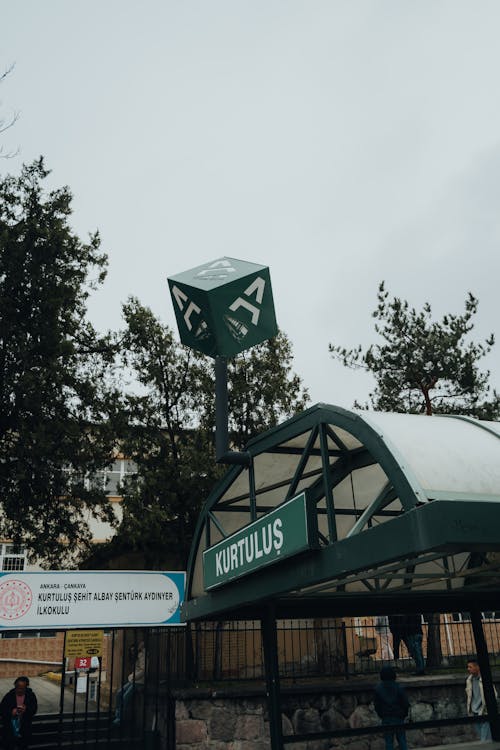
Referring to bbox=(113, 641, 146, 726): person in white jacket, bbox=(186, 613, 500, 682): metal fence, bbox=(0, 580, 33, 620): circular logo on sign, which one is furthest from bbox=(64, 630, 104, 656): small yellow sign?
bbox=(186, 613, 500, 682): metal fence

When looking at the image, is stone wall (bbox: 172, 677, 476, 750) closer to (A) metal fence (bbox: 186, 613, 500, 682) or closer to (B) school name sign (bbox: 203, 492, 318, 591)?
(A) metal fence (bbox: 186, 613, 500, 682)

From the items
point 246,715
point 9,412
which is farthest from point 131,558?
point 246,715

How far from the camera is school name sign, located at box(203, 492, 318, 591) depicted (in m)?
6.76

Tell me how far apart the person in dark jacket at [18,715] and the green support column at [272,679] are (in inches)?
170

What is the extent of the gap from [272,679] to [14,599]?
6.60m

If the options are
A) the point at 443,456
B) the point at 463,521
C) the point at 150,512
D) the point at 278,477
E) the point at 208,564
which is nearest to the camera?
the point at 463,521

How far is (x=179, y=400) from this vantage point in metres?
24.3

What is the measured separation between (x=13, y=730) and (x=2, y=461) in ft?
40.3

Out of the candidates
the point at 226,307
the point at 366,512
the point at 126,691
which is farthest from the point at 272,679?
the point at 126,691

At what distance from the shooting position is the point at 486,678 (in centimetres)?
1071

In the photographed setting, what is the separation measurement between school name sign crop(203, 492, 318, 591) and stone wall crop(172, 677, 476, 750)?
4.82 meters

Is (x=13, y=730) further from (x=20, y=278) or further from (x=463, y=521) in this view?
(x=20, y=278)

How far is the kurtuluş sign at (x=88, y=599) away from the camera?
13.2 metres

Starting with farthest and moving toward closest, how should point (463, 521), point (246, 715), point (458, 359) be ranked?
point (458, 359)
point (246, 715)
point (463, 521)
